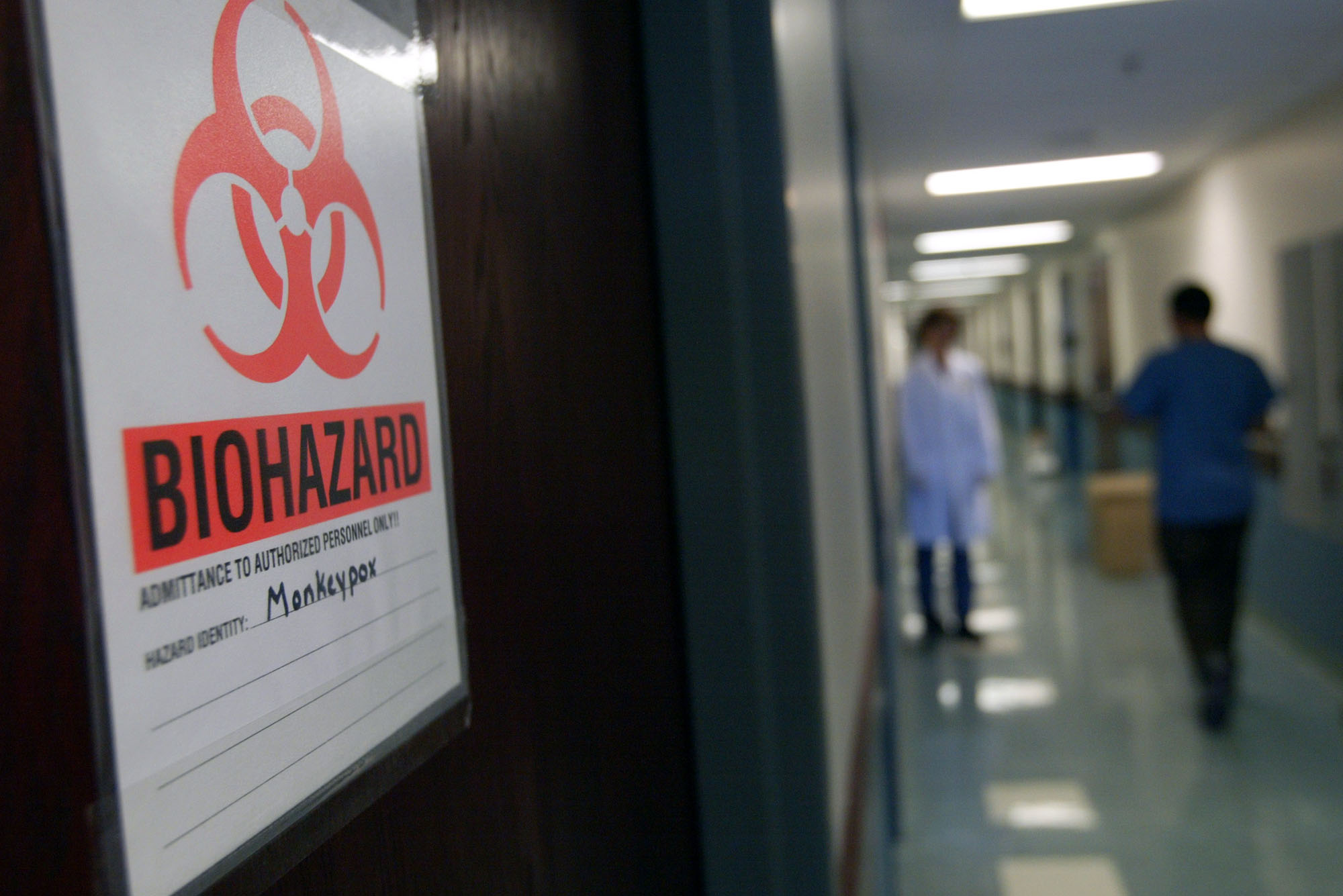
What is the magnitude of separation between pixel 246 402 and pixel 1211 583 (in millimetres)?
4160

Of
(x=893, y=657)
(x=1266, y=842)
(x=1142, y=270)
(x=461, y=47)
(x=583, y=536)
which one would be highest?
(x=1142, y=270)

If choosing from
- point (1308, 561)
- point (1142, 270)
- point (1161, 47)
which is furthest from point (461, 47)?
point (1142, 270)

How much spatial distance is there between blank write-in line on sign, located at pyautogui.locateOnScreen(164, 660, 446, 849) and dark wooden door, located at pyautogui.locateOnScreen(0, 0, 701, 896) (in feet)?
0.14

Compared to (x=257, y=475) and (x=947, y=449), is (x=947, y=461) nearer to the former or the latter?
(x=947, y=449)

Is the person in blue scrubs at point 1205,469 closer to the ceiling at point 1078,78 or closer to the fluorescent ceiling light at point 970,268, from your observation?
the ceiling at point 1078,78

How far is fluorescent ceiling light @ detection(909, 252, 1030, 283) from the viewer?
11.2 metres

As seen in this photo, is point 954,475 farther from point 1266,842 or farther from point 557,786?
point 557,786

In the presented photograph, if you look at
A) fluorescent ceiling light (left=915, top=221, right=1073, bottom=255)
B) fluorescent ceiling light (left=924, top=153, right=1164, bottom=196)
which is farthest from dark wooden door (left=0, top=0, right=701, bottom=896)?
fluorescent ceiling light (left=915, top=221, right=1073, bottom=255)

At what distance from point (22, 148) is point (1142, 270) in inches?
355

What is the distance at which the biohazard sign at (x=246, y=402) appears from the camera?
32 cm

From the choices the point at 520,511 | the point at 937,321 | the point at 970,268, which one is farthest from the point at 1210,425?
the point at 970,268

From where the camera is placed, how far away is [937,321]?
4.99 meters

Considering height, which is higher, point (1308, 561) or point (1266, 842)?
point (1308, 561)

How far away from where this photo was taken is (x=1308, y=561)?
475 cm
